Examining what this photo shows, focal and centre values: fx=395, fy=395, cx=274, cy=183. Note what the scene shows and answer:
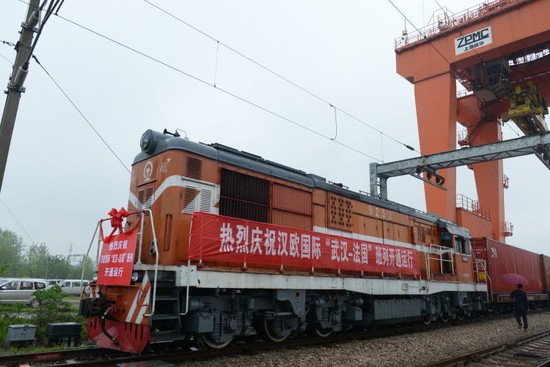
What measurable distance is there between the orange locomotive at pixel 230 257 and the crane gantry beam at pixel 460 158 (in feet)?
26.7

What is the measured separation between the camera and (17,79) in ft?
23.7

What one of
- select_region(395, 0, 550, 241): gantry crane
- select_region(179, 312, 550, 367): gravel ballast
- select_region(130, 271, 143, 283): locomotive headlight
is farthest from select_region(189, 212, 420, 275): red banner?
select_region(395, 0, 550, 241): gantry crane

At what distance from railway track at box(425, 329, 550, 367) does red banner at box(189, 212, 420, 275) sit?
3085 millimetres

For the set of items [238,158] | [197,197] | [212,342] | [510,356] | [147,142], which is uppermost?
[147,142]

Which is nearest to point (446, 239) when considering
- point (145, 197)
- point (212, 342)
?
point (212, 342)

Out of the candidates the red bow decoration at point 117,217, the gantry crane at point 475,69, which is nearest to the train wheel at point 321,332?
the red bow decoration at point 117,217

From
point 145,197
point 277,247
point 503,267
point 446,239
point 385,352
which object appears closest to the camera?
point 145,197

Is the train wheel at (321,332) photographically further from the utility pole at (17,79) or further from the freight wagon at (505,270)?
the freight wagon at (505,270)

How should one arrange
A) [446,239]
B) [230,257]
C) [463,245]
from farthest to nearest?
[463,245] < [446,239] < [230,257]

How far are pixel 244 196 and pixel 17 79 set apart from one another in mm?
4702

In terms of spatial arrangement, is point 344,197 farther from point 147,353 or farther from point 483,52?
point 483,52

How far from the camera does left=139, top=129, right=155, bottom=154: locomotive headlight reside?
757cm

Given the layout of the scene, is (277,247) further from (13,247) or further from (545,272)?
(13,247)

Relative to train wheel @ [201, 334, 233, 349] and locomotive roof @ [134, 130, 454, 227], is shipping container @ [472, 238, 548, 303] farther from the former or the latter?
train wheel @ [201, 334, 233, 349]
